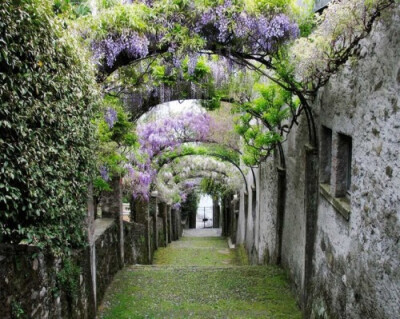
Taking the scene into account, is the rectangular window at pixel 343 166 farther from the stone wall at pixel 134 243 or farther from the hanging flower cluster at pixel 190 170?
the hanging flower cluster at pixel 190 170

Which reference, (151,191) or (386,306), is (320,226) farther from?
(151,191)

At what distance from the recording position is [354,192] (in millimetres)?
4246

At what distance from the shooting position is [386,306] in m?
3.34

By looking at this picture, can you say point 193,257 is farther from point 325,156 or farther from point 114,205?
point 325,156

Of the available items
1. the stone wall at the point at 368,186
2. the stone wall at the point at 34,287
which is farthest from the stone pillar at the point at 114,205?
the stone wall at the point at 368,186

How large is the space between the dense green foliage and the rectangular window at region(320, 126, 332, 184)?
10.2 feet

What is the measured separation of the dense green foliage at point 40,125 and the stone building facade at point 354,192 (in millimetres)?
2621

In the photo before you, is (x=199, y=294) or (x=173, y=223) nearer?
(x=199, y=294)

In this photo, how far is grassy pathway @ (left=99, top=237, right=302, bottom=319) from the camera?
253 inches

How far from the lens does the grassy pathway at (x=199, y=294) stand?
644 centimetres

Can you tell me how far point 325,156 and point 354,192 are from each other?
156 cm

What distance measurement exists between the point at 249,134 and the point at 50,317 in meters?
5.66

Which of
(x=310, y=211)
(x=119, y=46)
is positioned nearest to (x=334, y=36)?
(x=119, y=46)

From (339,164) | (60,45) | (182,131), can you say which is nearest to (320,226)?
(339,164)
